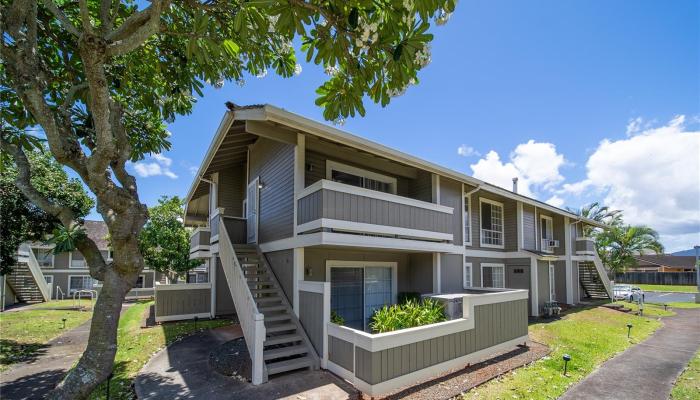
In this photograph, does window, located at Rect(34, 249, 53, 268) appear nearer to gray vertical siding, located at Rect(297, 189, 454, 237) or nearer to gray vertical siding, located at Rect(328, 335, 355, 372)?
gray vertical siding, located at Rect(297, 189, 454, 237)

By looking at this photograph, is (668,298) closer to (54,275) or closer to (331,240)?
(331,240)

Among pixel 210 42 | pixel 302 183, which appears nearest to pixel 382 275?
pixel 302 183

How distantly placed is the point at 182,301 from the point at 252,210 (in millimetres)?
4930

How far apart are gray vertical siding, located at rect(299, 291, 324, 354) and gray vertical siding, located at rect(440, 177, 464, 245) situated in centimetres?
622

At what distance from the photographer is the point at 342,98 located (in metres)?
4.26

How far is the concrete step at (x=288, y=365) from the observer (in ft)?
22.5

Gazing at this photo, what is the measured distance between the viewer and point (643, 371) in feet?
25.7

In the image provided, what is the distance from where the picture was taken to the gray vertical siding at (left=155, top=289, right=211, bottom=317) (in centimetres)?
1262

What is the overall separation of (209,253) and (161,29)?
10878 mm

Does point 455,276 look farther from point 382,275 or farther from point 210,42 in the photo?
point 210,42

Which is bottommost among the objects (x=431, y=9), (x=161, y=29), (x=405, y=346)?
(x=405, y=346)

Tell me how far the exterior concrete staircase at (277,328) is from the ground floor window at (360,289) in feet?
5.10

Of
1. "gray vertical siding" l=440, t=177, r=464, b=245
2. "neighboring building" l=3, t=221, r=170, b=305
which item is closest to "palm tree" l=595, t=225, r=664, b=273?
"gray vertical siding" l=440, t=177, r=464, b=245

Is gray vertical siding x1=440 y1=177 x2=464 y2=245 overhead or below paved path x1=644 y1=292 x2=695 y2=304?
overhead
